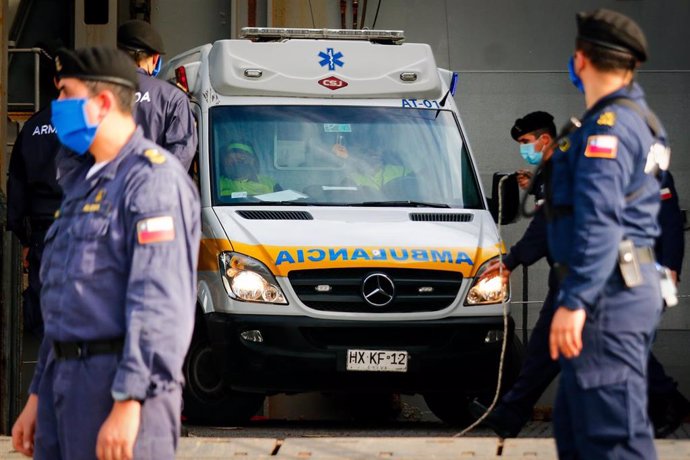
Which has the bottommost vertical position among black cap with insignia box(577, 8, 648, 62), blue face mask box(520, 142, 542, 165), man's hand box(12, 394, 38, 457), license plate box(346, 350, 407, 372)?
license plate box(346, 350, 407, 372)

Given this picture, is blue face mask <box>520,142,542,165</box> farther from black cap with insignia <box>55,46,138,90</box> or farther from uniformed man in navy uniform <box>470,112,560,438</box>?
black cap with insignia <box>55,46,138,90</box>

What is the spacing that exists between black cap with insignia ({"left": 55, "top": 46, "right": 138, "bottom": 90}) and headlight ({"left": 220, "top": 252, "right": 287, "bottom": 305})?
4465 millimetres

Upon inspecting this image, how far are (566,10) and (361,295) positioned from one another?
628cm

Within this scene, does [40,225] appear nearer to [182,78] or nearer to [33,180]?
[33,180]

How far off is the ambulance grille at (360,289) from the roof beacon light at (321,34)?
1953 mm

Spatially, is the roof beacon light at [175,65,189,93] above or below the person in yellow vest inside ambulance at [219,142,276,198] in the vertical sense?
above

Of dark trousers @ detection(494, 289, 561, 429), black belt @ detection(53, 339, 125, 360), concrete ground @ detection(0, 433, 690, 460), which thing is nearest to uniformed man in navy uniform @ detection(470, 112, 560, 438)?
dark trousers @ detection(494, 289, 561, 429)

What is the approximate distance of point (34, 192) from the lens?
8.26m

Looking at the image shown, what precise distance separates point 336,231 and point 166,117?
1382 mm

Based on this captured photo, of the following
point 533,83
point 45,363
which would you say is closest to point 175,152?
point 45,363

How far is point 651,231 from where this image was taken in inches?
189

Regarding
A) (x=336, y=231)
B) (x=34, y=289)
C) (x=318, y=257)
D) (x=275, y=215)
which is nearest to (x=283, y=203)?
(x=275, y=215)

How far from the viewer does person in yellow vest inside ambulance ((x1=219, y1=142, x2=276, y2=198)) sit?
30.9ft

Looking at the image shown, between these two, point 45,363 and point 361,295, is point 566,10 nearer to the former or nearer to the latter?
point 361,295
